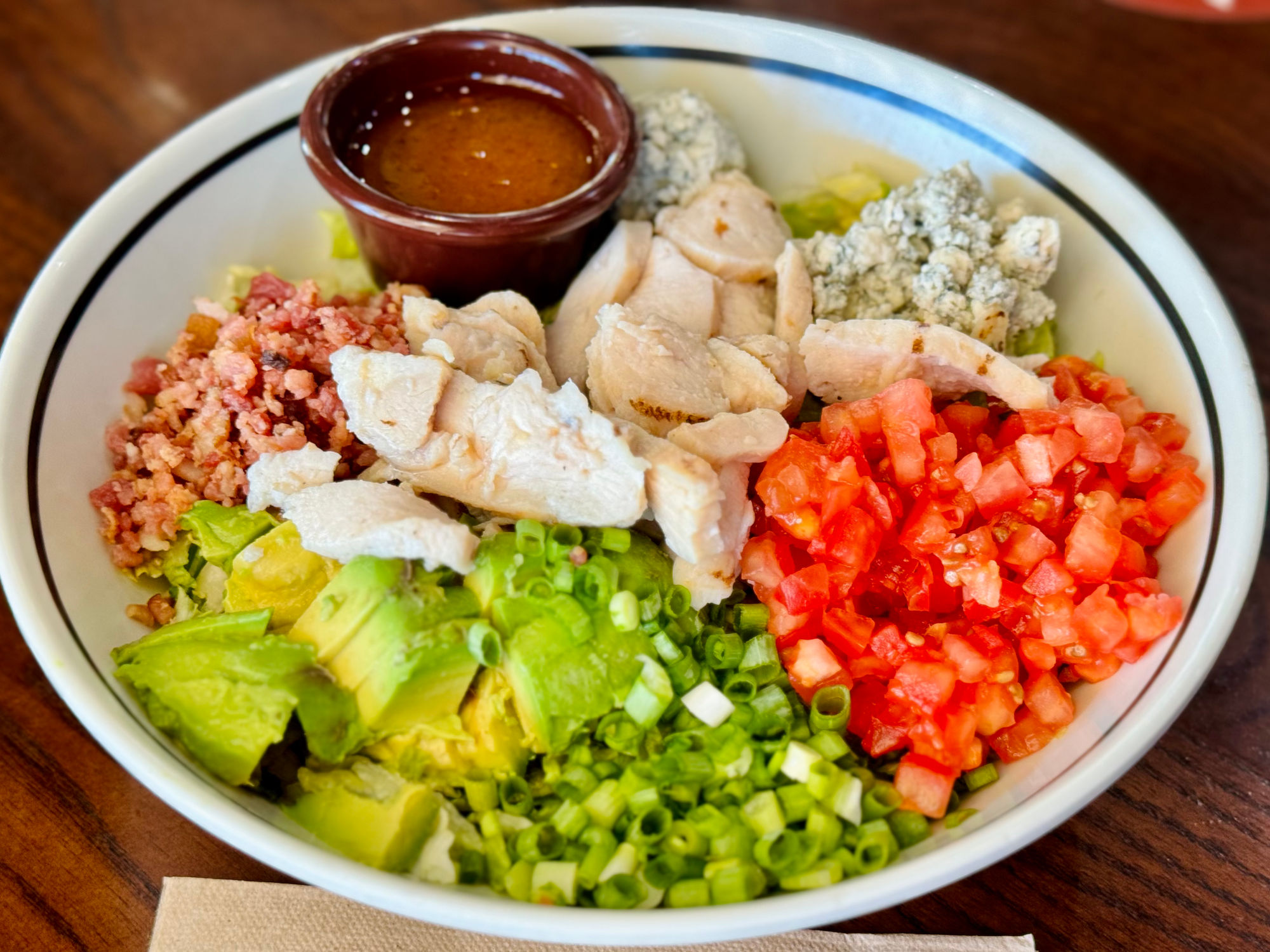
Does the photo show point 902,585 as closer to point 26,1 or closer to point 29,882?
point 29,882

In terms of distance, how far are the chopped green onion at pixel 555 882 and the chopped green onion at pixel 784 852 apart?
14.7 inches

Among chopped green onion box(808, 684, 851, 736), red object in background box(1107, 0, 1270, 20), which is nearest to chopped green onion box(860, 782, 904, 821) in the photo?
chopped green onion box(808, 684, 851, 736)

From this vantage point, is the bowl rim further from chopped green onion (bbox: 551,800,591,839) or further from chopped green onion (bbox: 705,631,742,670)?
chopped green onion (bbox: 551,800,591,839)

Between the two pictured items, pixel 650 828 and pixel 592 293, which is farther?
pixel 592 293

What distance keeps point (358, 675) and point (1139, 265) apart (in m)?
2.39

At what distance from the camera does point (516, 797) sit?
2201 millimetres

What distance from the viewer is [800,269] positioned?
115 inches

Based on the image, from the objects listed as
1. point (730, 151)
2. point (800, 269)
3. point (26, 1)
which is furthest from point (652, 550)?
point (26, 1)

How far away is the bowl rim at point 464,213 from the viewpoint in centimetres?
278

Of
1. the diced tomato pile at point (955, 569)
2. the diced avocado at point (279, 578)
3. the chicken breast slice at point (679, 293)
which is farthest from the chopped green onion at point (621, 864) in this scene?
the chicken breast slice at point (679, 293)

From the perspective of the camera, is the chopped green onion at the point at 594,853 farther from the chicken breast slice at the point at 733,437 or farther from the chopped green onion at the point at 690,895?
the chicken breast slice at the point at 733,437

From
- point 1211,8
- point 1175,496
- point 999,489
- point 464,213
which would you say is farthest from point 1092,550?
point 1211,8

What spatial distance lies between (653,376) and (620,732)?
2.86 feet

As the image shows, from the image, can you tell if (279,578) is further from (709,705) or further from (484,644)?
(709,705)
